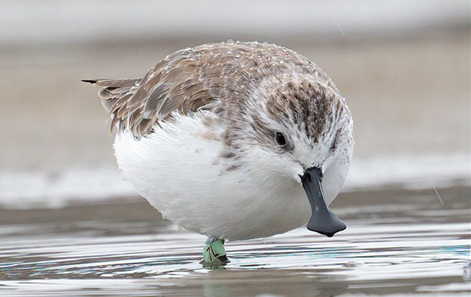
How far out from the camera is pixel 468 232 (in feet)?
25.7

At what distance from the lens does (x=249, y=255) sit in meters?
→ 7.33

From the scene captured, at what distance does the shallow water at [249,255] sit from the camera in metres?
5.89

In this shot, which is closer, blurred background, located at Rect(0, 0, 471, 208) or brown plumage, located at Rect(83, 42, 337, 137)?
brown plumage, located at Rect(83, 42, 337, 137)

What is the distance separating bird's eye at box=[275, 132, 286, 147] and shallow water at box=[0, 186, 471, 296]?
89 cm

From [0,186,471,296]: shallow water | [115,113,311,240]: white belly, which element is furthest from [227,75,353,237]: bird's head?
[0,186,471,296]: shallow water

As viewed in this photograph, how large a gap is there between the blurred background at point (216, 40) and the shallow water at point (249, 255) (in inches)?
53.8

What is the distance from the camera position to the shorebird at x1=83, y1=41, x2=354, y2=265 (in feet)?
18.8

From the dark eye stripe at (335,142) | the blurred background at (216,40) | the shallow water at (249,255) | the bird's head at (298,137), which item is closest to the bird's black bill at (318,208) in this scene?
the bird's head at (298,137)

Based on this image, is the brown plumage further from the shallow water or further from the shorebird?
the shallow water

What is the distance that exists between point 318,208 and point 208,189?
737mm

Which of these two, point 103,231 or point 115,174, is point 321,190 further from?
point 115,174

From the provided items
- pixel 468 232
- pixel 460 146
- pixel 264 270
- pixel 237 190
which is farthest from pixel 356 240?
pixel 460 146

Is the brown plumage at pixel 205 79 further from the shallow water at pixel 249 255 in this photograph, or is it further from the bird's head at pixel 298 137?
the shallow water at pixel 249 255

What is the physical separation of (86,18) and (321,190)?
2250 cm
